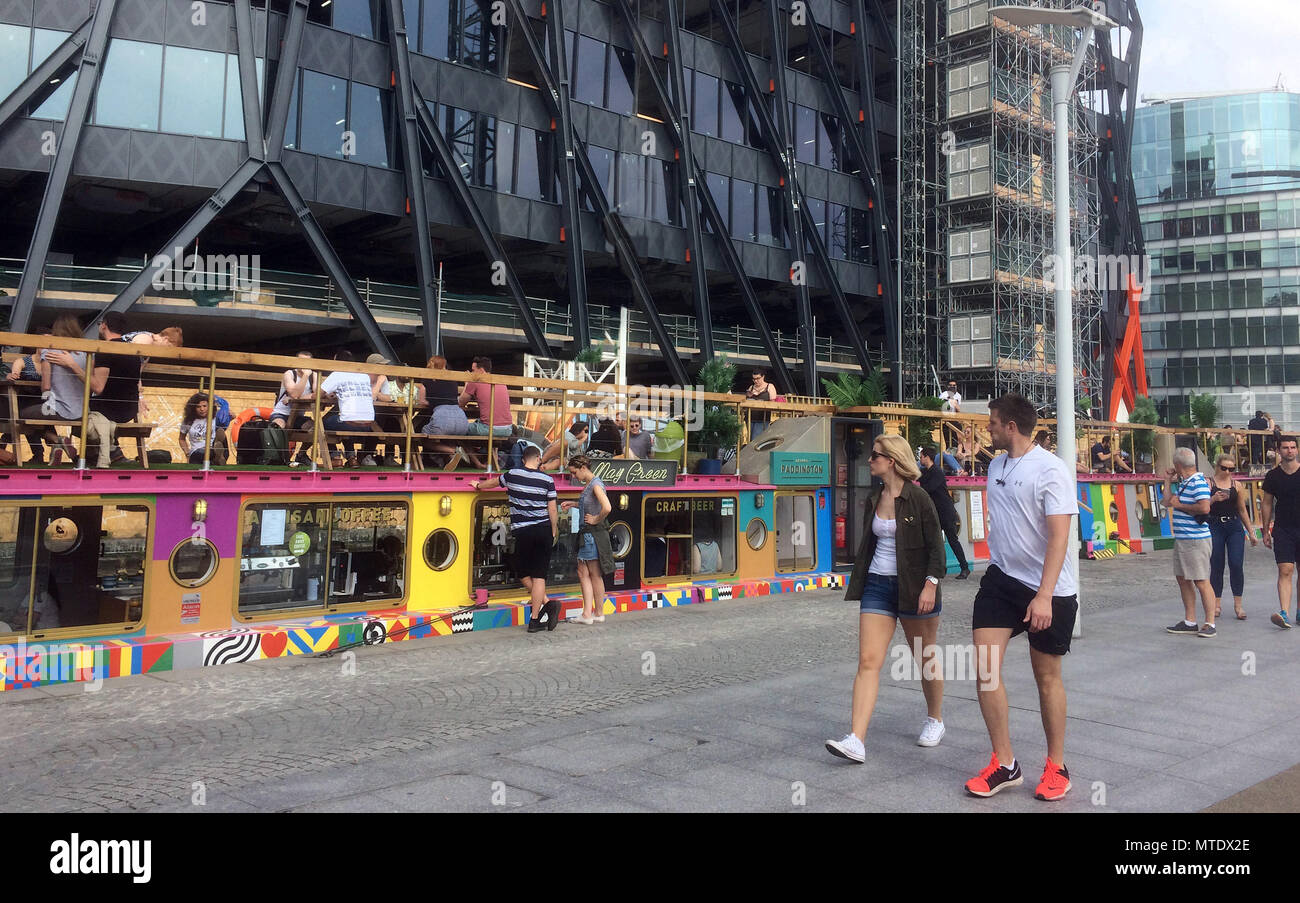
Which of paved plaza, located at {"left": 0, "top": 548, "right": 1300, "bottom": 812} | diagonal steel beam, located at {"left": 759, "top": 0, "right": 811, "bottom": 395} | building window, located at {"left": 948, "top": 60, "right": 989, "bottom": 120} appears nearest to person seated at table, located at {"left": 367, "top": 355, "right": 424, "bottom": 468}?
paved plaza, located at {"left": 0, "top": 548, "right": 1300, "bottom": 812}

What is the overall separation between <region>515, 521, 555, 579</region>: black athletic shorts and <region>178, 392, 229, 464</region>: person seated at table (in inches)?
123

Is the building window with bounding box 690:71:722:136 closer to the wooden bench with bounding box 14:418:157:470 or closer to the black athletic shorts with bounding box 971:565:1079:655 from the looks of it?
the wooden bench with bounding box 14:418:157:470

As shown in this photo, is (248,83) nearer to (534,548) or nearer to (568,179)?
(568,179)

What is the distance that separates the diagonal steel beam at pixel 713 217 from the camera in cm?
3575

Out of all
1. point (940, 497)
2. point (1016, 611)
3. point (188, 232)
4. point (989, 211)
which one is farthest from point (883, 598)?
point (989, 211)

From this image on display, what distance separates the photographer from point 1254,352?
73.9m

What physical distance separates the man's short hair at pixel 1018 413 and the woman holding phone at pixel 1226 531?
7.13 meters

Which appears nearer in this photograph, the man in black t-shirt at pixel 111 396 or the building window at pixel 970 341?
the man in black t-shirt at pixel 111 396

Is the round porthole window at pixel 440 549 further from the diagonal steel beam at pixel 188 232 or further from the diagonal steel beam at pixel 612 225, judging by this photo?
the diagonal steel beam at pixel 612 225

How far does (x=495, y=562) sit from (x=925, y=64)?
41538 mm

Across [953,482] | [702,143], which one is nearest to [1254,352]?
[702,143]

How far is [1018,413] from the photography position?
5559mm

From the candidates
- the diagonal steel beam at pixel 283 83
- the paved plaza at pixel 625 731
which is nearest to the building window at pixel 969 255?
the diagonal steel beam at pixel 283 83
